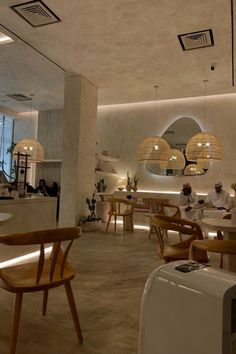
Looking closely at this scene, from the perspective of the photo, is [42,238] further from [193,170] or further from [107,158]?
[193,170]

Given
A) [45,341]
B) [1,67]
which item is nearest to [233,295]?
[45,341]

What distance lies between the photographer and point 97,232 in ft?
21.4

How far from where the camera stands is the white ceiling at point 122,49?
406 centimetres

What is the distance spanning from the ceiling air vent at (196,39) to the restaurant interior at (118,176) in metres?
0.03

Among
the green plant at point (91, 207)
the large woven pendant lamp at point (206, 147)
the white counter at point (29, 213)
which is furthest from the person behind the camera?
the green plant at point (91, 207)

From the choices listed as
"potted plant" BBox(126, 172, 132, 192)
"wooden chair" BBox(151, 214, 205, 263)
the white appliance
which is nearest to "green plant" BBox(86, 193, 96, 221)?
"potted plant" BBox(126, 172, 132, 192)

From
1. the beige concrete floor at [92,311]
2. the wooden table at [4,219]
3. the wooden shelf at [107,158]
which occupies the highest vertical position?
the wooden shelf at [107,158]

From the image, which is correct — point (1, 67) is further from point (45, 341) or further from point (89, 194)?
point (45, 341)

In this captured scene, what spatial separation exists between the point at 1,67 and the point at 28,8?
8.71 feet

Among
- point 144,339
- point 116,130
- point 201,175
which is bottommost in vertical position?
point 144,339

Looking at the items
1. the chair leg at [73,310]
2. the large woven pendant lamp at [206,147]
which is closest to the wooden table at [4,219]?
the chair leg at [73,310]

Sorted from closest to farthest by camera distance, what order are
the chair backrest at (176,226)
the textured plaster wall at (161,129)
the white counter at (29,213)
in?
1. the chair backrest at (176,226)
2. the white counter at (29,213)
3. the textured plaster wall at (161,129)

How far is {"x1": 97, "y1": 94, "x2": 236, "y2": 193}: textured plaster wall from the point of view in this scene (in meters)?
7.48

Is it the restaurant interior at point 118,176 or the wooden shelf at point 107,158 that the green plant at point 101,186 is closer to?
the restaurant interior at point 118,176
